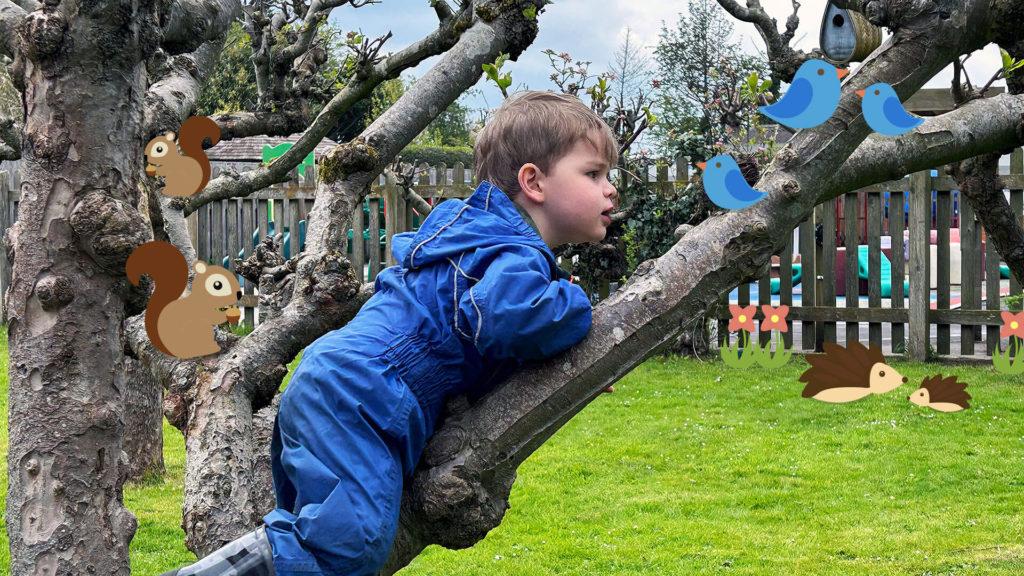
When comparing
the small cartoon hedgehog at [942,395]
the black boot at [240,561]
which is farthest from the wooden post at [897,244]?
the black boot at [240,561]

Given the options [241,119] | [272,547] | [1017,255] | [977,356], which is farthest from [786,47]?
[977,356]

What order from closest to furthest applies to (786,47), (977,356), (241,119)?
(786,47)
(241,119)
(977,356)

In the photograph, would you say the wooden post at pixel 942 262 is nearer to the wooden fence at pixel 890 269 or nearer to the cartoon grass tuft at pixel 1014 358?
the wooden fence at pixel 890 269

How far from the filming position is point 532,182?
2.08m

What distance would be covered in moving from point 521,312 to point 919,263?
766cm

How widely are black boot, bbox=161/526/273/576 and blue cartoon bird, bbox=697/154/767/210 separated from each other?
1.07 meters

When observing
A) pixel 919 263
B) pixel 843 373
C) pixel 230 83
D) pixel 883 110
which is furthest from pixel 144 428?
pixel 230 83

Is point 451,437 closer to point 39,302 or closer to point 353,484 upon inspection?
point 353,484

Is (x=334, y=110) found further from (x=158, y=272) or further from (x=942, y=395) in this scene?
(x=942, y=395)

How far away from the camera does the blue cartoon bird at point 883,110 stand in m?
1.95

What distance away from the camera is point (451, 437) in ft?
5.67

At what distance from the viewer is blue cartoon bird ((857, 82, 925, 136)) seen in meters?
1.95

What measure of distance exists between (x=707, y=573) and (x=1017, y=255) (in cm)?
180

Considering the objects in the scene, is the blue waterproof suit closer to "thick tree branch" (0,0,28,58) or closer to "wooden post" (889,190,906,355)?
"thick tree branch" (0,0,28,58)
